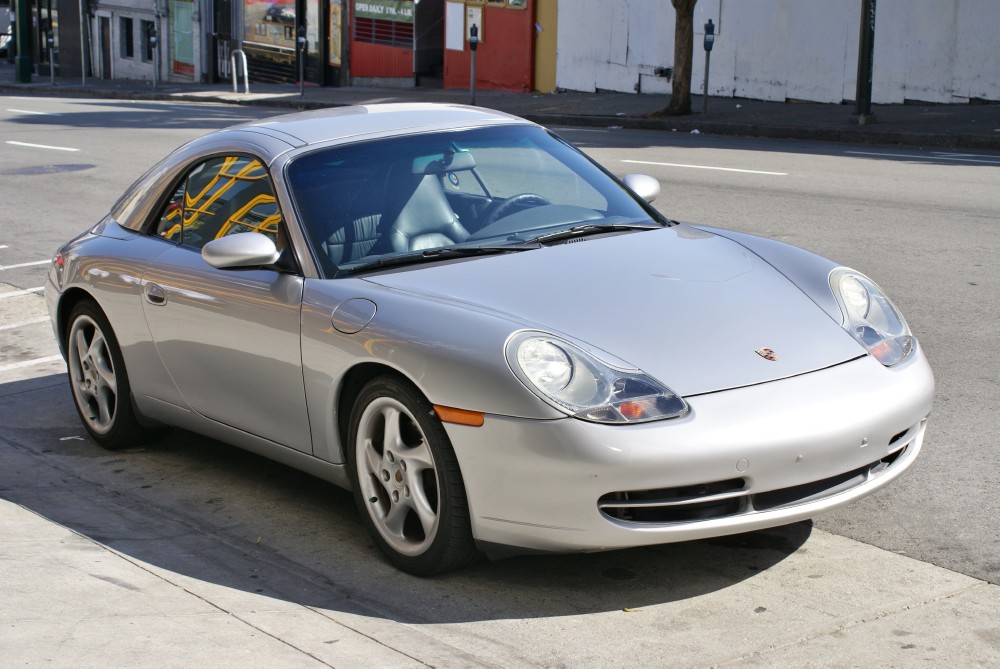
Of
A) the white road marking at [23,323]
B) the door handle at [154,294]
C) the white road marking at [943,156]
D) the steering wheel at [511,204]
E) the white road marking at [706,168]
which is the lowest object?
the white road marking at [23,323]

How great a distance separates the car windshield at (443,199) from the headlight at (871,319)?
0.84 m

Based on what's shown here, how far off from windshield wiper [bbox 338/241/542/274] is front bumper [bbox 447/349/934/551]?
0.92 metres

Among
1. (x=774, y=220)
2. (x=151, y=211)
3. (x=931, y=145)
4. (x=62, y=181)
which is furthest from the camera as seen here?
(x=931, y=145)

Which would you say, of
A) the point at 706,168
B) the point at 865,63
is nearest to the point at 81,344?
the point at 706,168

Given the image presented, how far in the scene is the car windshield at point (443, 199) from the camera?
4.80 meters

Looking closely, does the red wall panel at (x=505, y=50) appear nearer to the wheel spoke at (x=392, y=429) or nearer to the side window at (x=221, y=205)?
the side window at (x=221, y=205)

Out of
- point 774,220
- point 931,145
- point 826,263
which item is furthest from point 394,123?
point 931,145

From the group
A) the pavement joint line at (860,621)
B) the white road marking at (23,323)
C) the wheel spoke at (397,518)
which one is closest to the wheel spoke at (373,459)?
the wheel spoke at (397,518)

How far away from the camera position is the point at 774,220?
434 inches

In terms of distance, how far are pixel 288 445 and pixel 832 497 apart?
6.19 ft

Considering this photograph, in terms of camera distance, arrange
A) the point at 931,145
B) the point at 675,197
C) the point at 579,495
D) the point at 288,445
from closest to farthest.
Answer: the point at 579,495
the point at 288,445
the point at 675,197
the point at 931,145

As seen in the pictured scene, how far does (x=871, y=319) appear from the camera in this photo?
15.2 ft

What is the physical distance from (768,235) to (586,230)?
216 inches

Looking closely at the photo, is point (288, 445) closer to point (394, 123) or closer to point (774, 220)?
point (394, 123)
